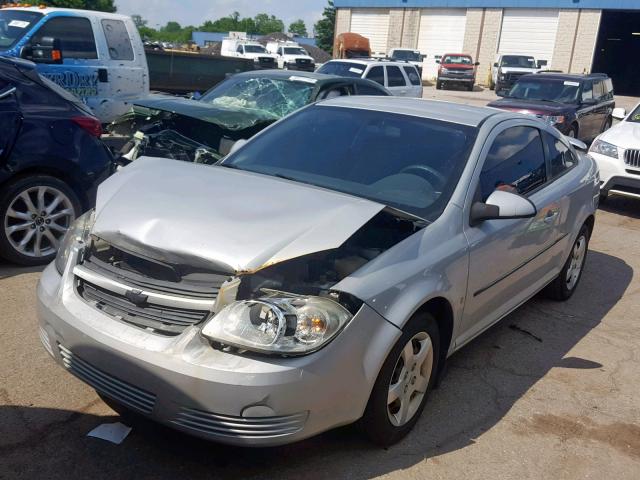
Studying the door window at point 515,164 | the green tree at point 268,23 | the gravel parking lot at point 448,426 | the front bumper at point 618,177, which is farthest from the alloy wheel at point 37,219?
the green tree at point 268,23

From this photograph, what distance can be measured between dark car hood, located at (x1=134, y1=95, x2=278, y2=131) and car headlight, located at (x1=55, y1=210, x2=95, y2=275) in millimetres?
3392

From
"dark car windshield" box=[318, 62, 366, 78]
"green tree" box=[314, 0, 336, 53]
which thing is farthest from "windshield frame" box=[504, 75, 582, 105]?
"green tree" box=[314, 0, 336, 53]

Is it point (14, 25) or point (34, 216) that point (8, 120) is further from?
point (14, 25)

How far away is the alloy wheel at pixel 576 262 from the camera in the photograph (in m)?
5.53

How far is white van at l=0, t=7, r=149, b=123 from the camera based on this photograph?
29.0ft

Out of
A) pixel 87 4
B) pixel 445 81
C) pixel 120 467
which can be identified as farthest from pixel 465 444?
pixel 87 4

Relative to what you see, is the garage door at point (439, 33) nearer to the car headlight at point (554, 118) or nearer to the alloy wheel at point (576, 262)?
the car headlight at point (554, 118)

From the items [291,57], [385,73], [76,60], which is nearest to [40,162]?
[76,60]

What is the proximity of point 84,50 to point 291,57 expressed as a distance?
28.7 metres

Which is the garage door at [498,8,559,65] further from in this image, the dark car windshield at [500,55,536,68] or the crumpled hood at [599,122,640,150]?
the crumpled hood at [599,122,640,150]

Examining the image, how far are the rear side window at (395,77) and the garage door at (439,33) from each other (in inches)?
1102

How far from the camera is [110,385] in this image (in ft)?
9.36

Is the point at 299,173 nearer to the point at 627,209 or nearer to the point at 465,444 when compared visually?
the point at 465,444

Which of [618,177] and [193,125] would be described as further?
[618,177]
